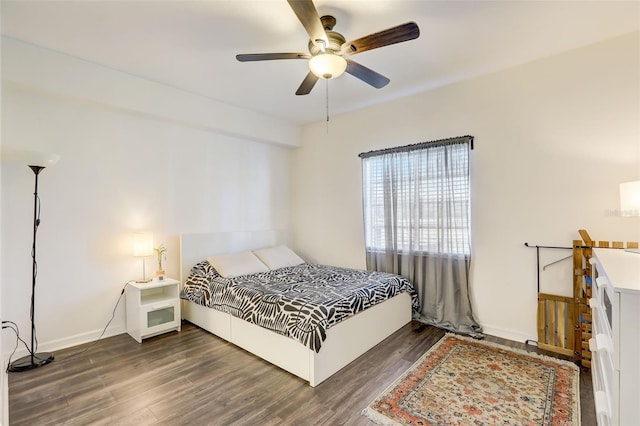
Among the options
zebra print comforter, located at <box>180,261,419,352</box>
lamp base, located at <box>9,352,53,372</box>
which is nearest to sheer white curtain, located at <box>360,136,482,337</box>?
zebra print comforter, located at <box>180,261,419,352</box>

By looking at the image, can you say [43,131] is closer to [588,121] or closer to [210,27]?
[210,27]

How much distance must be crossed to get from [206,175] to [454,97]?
3265mm

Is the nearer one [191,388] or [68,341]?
[191,388]

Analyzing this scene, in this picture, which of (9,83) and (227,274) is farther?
(227,274)

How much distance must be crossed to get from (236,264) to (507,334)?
10.2 feet

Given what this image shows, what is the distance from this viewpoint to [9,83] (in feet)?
8.45

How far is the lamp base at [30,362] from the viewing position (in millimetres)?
2509

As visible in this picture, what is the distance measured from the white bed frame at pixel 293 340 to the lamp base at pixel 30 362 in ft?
4.28

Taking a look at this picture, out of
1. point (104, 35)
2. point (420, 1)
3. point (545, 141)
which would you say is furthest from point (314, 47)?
point (545, 141)

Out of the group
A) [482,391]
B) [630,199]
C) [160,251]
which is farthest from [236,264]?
[630,199]

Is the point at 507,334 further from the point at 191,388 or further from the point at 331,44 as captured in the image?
the point at 331,44

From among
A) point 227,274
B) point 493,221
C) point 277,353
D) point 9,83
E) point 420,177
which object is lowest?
point 277,353

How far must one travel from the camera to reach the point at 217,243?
409 centimetres

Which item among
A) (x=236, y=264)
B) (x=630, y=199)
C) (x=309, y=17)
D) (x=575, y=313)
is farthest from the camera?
(x=236, y=264)
